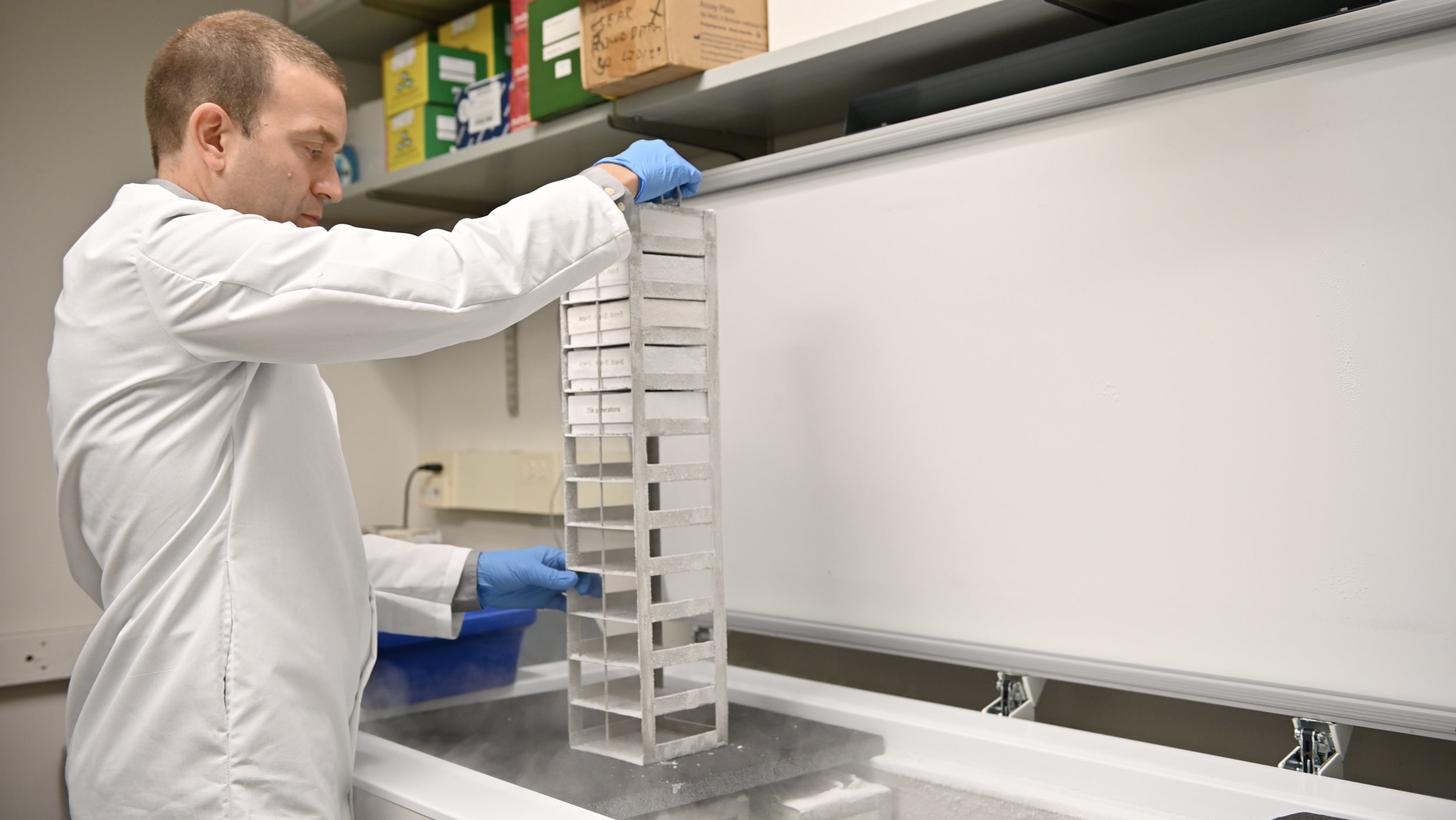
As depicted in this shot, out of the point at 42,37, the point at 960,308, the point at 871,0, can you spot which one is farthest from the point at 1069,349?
the point at 42,37

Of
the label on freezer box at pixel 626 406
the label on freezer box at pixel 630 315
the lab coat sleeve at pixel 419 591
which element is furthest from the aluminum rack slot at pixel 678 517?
the lab coat sleeve at pixel 419 591

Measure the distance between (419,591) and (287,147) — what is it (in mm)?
603

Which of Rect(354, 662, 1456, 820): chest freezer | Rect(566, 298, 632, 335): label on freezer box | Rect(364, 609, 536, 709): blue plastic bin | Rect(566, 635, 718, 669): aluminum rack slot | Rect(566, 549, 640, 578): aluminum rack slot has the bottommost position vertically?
Rect(354, 662, 1456, 820): chest freezer

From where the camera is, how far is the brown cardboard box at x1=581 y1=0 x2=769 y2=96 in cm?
146

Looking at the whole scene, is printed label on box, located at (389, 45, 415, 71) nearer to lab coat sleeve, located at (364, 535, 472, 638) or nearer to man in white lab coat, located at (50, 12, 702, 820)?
man in white lab coat, located at (50, 12, 702, 820)

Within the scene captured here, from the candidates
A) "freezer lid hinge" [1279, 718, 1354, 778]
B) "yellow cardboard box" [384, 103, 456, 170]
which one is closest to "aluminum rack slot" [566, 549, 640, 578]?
"freezer lid hinge" [1279, 718, 1354, 778]

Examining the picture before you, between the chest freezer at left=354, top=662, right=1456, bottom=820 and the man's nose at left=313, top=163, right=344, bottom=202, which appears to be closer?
the chest freezer at left=354, top=662, right=1456, bottom=820

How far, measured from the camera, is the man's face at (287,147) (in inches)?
42.7

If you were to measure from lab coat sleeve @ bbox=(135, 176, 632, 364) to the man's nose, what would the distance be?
0.54 feet

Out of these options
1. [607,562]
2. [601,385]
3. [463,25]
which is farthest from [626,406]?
[463,25]

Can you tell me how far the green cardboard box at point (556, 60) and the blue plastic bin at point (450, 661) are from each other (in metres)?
0.82

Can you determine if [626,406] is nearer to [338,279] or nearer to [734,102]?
[338,279]

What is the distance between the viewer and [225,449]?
1.02 m

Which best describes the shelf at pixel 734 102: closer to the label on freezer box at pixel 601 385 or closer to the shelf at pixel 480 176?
the shelf at pixel 480 176
